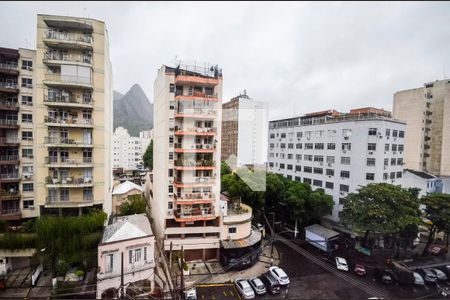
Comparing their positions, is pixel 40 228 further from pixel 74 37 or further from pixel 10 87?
pixel 74 37

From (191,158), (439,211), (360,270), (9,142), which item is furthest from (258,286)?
(9,142)

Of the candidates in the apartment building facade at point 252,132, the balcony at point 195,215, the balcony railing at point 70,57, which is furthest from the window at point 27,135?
the apartment building facade at point 252,132

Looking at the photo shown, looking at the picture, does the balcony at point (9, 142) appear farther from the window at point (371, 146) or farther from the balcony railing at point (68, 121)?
the window at point (371, 146)

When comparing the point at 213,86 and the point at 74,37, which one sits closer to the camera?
the point at 74,37

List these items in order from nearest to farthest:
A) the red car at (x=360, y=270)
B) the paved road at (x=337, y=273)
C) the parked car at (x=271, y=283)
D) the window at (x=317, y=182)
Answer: the parked car at (x=271, y=283)
the paved road at (x=337, y=273)
the red car at (x=360, y=270)
the window at (x=317, y=182)

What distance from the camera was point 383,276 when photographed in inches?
421

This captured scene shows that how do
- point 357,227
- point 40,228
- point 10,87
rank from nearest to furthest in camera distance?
point 40,228, point 10,87, point 357,227

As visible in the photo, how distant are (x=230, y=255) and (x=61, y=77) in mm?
11778

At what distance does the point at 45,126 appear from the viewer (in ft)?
34.0

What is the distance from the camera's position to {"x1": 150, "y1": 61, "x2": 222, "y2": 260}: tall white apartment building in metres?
12.1

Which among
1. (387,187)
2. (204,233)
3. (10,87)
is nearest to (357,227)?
(387,187)

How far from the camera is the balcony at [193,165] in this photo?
475 inches

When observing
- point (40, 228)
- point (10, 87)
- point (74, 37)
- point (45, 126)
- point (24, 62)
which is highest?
point (74, 37)

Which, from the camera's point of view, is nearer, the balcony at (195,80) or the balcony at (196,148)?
the balcony at (195,80)
